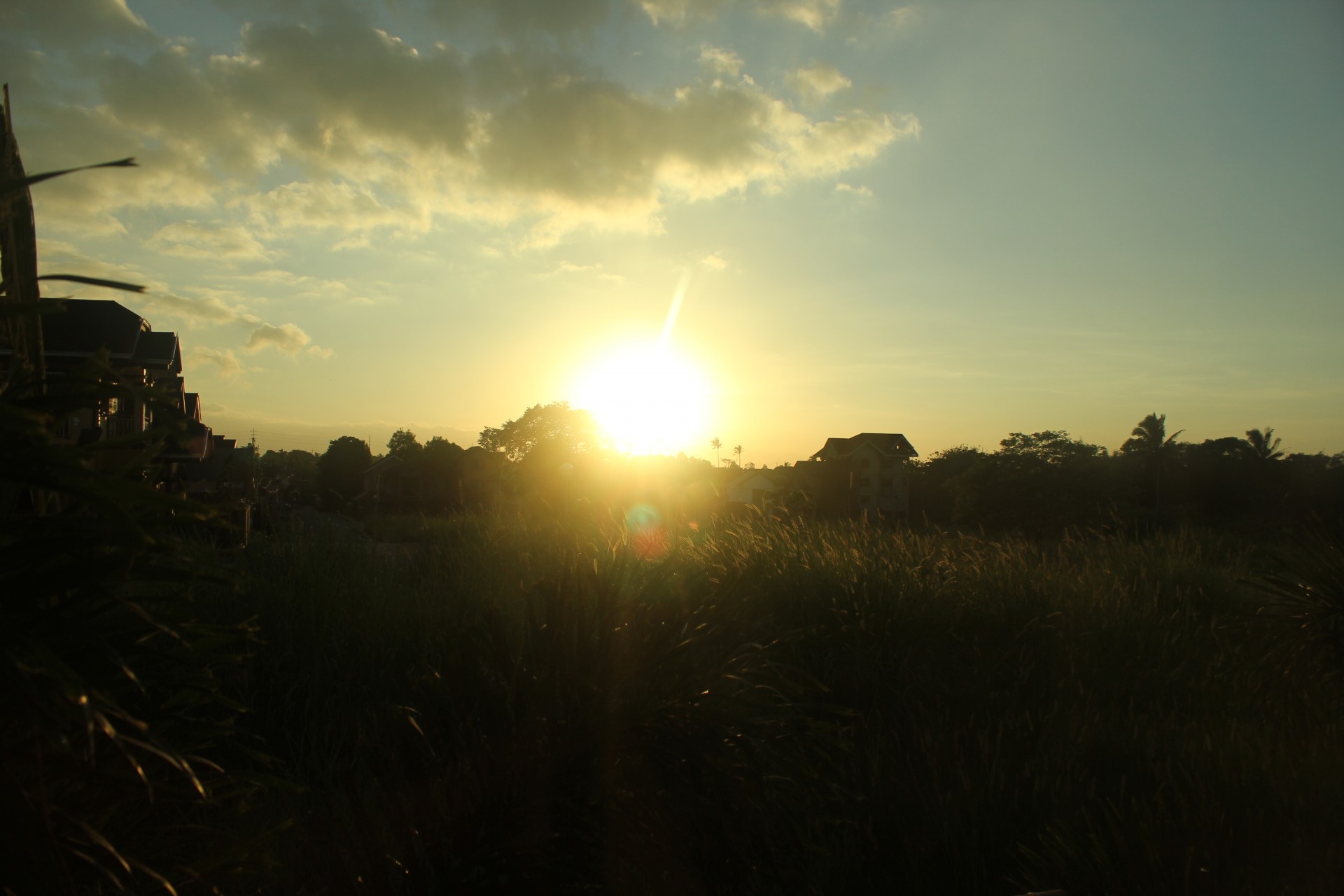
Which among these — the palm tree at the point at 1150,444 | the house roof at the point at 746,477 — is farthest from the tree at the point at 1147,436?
the house roof at the point at 746,477

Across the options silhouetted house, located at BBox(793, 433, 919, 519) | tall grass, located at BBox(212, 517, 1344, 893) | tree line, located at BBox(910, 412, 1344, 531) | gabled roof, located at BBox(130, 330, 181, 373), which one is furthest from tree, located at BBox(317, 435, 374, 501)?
tall grass, located at BBox(212, 517, 1344, 893)

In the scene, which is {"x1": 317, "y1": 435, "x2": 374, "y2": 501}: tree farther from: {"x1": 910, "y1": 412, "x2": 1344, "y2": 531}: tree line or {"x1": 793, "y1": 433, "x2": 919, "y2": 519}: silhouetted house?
{"x1": 910, "y1": 412, "x2": 1344, "y2": 531}: tree line

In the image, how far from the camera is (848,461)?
67375mm

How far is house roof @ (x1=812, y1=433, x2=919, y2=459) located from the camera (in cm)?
7220

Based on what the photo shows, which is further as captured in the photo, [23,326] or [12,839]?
[23,326]

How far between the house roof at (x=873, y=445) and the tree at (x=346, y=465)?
38944 millimetres

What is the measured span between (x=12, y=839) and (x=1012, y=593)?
8.31m

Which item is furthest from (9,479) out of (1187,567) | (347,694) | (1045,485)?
(1045,485)

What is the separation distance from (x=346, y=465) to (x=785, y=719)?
67.0 metres

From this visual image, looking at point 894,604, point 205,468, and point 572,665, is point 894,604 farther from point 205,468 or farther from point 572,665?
point 205,468

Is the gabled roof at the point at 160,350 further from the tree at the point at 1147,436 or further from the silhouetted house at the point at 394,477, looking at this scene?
the tree at the point at 1147,436

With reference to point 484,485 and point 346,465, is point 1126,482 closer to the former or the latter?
point 484,485

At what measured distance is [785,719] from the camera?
4.09ft

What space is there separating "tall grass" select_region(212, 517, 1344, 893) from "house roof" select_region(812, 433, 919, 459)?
6107 centimetres
